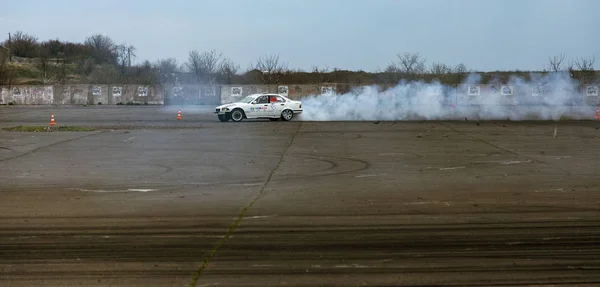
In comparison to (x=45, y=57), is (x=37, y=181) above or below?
below

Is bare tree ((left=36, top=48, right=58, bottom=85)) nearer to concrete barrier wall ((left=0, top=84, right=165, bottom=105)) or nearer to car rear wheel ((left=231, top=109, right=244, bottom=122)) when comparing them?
concrete barrier wall ((left=0, top=84, right=165, bottom=105))

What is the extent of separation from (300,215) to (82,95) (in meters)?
54.8

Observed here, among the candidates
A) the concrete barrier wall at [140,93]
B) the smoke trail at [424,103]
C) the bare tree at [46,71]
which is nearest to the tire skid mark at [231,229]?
the smoke trail at [424,103]

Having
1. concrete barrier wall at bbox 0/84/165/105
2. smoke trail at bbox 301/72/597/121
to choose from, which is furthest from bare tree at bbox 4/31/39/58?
smoke trail at bbox 301/72/597/121

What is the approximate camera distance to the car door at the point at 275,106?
1297 inches

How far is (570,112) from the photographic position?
128 ft

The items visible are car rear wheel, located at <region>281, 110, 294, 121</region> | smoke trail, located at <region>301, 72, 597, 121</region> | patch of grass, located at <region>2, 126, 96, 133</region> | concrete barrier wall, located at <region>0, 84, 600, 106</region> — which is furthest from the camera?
concrete barrier wall, located at <region>0, 84, 600, 106</region>

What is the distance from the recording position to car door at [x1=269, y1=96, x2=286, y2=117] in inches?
1297

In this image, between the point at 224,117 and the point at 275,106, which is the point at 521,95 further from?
the point at 224,117

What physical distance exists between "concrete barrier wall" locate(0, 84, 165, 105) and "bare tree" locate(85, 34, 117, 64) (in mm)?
37889

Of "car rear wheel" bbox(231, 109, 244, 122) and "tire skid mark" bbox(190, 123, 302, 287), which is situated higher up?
"car rear wheel" bbox(231, 109, 244, 122)

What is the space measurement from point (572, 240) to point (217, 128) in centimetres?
2124

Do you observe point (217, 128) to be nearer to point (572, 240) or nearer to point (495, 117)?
point (495, 117)

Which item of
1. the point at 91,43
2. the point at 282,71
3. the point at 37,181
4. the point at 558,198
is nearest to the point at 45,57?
the point at 91,43
